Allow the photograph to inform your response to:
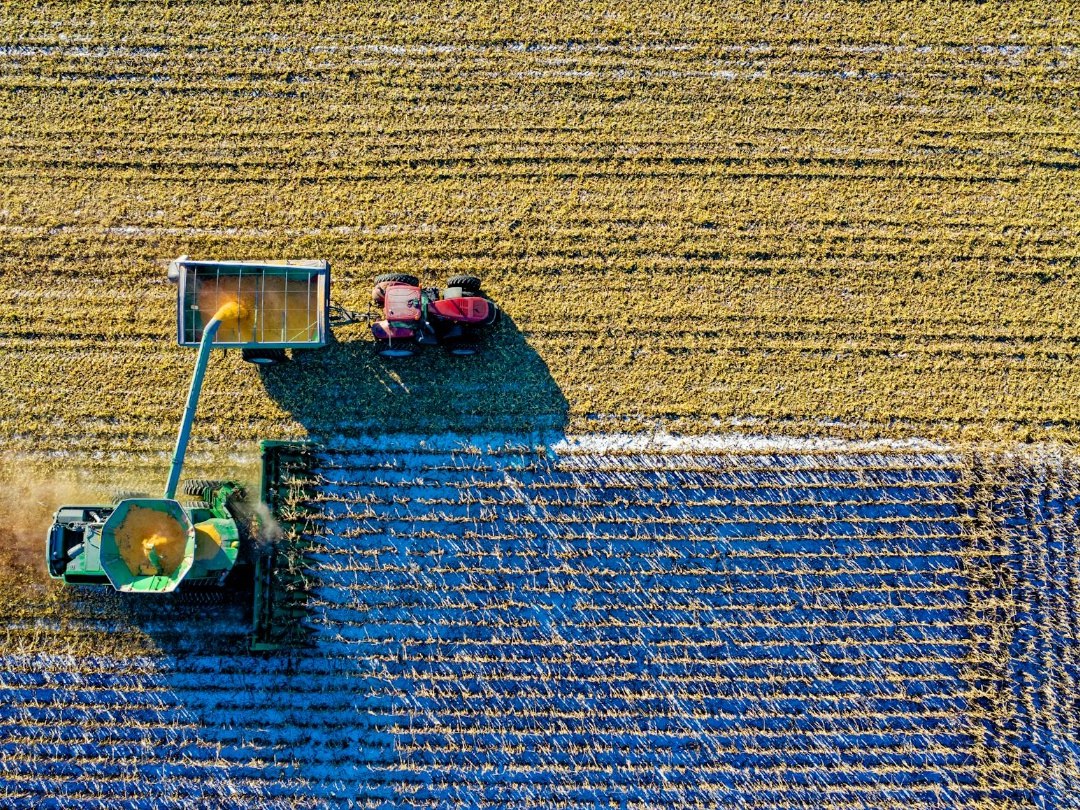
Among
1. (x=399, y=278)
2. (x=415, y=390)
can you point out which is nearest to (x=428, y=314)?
(x=399, y=278)

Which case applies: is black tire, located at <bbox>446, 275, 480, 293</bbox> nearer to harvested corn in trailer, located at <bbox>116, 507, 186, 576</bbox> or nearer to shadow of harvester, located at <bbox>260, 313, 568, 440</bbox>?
shadow of harvester, located at <bbox>260, 313, 568, 440</bbox>

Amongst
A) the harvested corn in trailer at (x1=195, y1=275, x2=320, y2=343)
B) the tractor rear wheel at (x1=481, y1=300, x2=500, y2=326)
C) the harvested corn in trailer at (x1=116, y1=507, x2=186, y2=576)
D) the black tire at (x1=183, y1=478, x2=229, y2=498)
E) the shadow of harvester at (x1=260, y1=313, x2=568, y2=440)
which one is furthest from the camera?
the shadow of harvester at (x1=260, y1=313, x2=568, y2=440)

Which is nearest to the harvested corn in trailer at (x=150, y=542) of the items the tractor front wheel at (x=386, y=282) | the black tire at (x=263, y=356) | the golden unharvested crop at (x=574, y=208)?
the golden unharvested crop at (x=574, y=208)

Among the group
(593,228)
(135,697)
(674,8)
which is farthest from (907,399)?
(135,697)

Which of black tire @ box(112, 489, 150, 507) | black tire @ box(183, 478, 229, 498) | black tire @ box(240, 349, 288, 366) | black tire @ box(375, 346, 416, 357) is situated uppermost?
black tire @ box(375, 346, 416, 357)

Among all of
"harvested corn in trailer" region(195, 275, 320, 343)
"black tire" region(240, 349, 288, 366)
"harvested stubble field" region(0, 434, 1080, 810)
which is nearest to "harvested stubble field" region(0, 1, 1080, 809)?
"harvested stubble field" region(0, 434, 1080, 810)

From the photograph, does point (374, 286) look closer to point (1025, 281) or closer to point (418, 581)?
point (418, 581)

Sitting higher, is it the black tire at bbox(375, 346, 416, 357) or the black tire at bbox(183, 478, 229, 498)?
the black tire at bbox(375, 346, 416, 357)

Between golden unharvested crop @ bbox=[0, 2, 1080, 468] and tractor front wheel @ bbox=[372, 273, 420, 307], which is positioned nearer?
tractor front wheel @ bbox=[372, 273, 420, 307]
